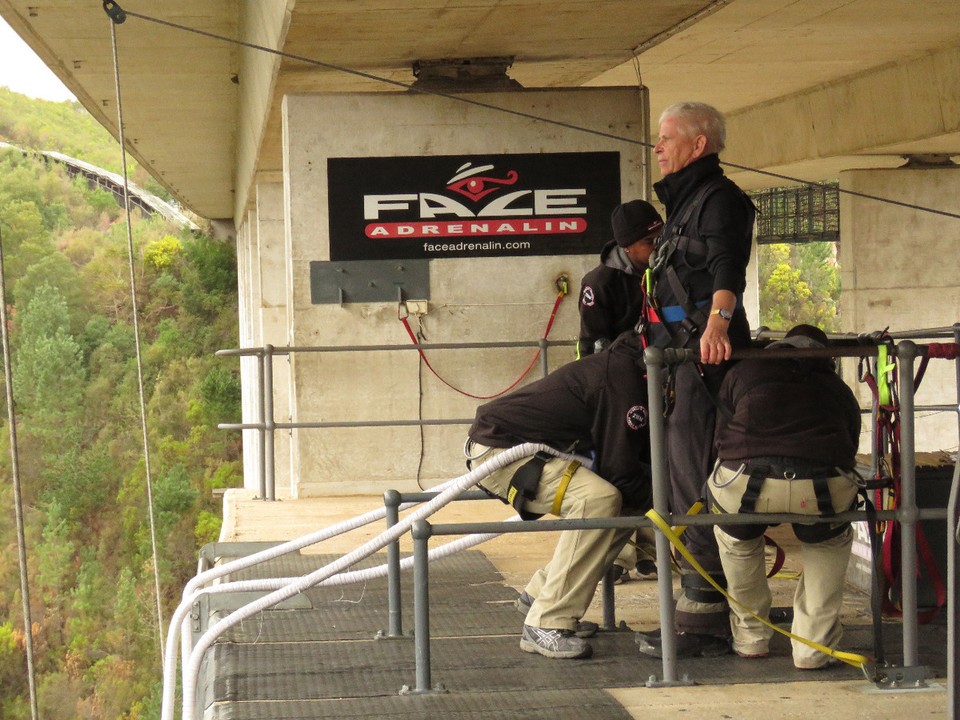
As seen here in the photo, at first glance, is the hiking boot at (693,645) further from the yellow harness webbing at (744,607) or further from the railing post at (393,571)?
the railing post at (393,571)

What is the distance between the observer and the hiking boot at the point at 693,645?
4.69m

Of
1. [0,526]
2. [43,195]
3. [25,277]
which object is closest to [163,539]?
[0,526]

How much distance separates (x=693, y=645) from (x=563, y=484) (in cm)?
72

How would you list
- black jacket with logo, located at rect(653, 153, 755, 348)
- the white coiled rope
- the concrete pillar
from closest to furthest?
1. the white coiled rope
2. black jacket with logo, located at rect(653, 153, 755, 348)
3. the concrete pillar

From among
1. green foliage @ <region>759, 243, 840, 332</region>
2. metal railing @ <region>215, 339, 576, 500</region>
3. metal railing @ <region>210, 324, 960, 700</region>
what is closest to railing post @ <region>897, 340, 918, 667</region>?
metal railing @ <region>210, 324, 960, 700</region>

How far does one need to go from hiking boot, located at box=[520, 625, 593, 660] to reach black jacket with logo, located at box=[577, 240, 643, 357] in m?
1.46

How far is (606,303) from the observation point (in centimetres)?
589

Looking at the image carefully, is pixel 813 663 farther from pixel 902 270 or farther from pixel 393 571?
pixel 902 270

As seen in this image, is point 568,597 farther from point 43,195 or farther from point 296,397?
point 43,195

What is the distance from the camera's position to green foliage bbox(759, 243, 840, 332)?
191 feet

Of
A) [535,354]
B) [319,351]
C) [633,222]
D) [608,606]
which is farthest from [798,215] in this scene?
[608,606]

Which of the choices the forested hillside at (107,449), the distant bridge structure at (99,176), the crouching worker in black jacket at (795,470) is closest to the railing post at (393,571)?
the crouching worker in black jacket at (795,470)

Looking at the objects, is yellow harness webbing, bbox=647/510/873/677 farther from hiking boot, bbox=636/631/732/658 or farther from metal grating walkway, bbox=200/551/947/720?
hiking boot, bbox=636/631/732/658

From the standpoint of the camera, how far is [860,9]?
34.6 ft
